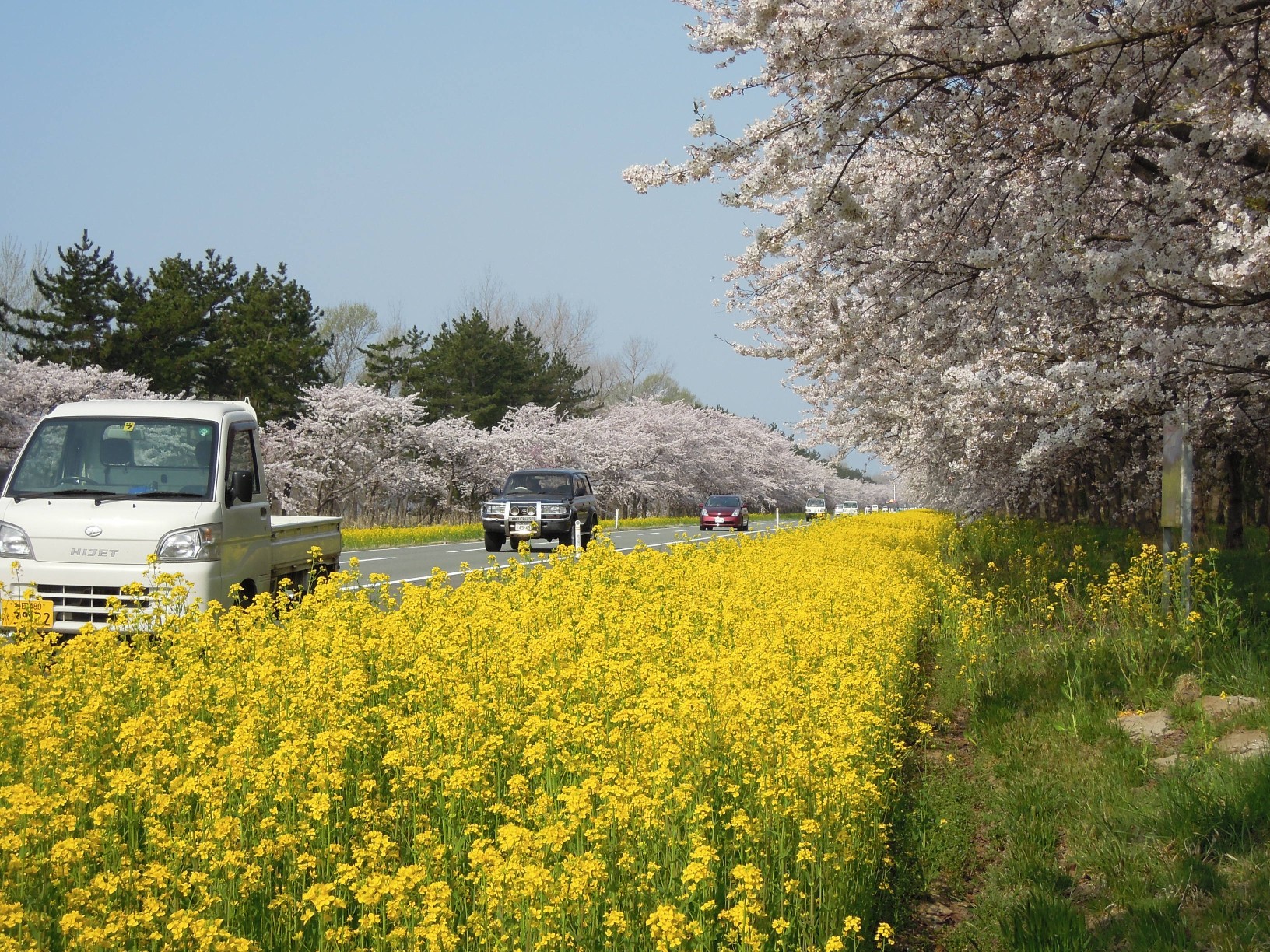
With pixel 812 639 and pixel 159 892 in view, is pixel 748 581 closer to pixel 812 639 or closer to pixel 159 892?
pixel 812 639

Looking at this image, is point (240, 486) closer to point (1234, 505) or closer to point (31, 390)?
point (1234, 505)

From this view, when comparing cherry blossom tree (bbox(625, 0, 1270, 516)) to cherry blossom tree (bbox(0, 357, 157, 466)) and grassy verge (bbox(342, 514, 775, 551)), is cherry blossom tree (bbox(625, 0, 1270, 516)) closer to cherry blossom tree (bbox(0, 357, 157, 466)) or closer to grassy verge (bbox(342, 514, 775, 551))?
grassy verge (bbox(342, 514, 775, 551))

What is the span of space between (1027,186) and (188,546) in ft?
23.2

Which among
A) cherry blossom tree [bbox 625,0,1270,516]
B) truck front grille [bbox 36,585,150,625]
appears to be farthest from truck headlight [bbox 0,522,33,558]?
cherry blossom tree [bbox 625,0,1270,516]

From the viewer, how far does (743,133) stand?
7152 mm

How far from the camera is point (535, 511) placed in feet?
75.1

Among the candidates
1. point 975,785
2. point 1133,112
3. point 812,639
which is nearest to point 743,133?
point 1133,112

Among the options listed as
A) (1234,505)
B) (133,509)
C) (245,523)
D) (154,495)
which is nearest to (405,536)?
(1234,505)

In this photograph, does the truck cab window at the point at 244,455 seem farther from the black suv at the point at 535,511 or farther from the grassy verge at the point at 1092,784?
the black suv at the point at 535,511

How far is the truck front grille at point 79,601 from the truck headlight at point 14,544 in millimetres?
316

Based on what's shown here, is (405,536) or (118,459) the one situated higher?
(118,459)

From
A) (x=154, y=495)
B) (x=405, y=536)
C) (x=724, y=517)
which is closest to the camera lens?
(x=154, y=495)

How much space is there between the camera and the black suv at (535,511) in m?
22.8

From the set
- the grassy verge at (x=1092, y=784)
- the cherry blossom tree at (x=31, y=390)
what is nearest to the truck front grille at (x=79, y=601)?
the grassy verge at (x=1092, y=784)
